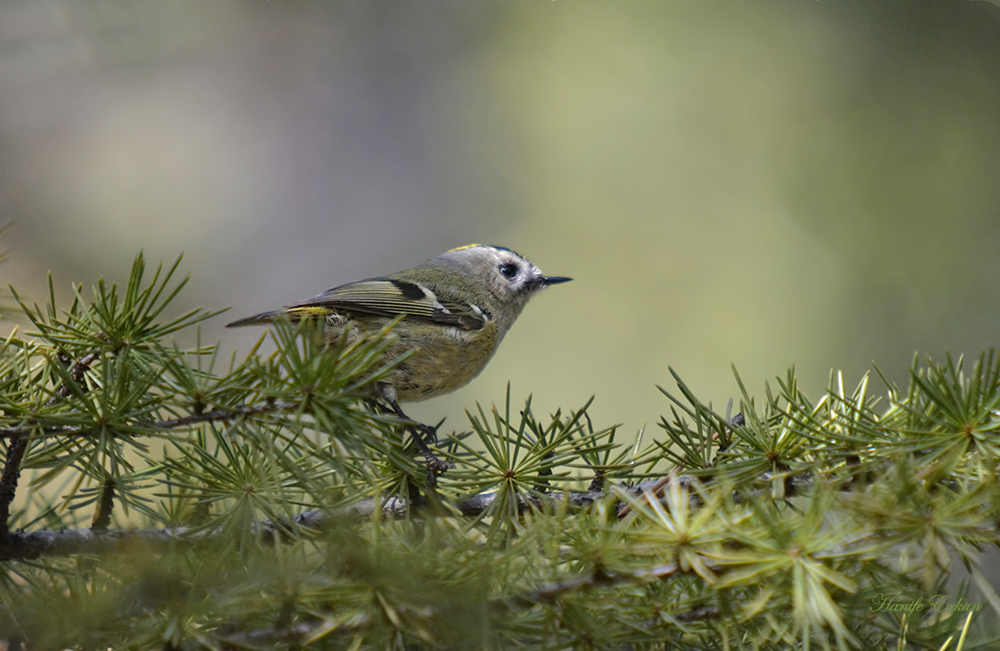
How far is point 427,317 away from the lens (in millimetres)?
1220

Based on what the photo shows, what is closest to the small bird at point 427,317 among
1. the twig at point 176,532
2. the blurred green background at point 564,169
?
the twig at point 176,532

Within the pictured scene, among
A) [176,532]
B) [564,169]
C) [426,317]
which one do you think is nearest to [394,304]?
[426,317]

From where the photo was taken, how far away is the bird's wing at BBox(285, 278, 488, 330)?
3.66ft

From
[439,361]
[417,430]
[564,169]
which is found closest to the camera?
[417,430]

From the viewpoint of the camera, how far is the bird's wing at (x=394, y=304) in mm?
1116

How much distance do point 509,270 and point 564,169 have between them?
1.27 m

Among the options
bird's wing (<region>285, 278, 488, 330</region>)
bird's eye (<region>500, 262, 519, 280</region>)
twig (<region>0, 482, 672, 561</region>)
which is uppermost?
bird's eye (<region>500, 262, 519, 280</region>)

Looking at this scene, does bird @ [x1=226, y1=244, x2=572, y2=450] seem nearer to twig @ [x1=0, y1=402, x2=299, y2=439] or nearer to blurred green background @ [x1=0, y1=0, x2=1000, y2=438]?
twig @ [x1=0, y1=402, x2=299, y2=439]

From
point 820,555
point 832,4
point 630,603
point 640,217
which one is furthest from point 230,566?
point 832,4

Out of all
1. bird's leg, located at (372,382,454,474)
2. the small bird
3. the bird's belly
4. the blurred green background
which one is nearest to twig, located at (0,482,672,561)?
bird's leg, located at (372,382,454,474)

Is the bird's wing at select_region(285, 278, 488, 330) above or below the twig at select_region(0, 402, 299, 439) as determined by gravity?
above

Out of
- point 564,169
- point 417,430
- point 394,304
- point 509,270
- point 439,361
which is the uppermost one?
point 564,169

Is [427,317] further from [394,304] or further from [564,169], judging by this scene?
[564,169]

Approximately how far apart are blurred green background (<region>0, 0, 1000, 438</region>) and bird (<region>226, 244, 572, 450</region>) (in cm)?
106
